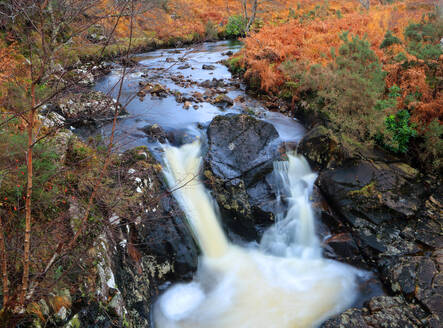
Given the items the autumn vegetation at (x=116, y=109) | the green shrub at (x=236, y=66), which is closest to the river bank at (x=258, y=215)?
the autumn vegetation at (x=116, y=109)

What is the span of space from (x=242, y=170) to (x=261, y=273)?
2.65 metres

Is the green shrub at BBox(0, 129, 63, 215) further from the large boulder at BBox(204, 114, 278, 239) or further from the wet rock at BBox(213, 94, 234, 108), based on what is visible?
the wet rock at BBox(213, 94, 234, 108)

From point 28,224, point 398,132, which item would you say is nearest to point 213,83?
point 398,132

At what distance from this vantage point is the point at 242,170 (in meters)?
7.60

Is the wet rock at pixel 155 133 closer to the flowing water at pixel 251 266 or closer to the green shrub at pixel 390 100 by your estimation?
the flowing water at pixel 251 266

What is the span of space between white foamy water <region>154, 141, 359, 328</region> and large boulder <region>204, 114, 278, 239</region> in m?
0.32

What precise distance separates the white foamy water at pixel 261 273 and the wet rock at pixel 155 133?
650mm

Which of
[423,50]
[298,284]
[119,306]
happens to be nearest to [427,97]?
[423,50]

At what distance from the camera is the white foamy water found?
5.72 meters

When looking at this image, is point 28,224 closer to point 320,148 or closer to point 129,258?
point 129,258

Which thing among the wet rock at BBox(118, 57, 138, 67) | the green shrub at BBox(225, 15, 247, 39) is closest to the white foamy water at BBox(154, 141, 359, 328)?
the wet rock at BBox(118, 57, 138, 67)

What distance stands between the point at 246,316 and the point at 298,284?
1493 millimetres

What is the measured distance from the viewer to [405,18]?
13.6 meters

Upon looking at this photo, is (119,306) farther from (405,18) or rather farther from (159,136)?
(405,18)
